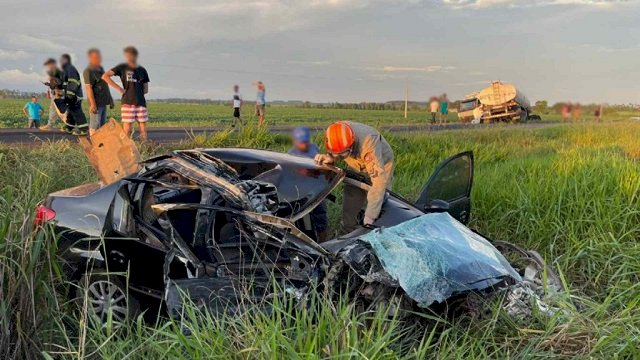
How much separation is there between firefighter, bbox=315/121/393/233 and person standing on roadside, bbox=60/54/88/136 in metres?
6.30

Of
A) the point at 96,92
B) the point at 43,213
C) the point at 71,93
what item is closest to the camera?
the point at 43,213

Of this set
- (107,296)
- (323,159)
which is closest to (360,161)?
(323,159)

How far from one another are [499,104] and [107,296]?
3135 cm

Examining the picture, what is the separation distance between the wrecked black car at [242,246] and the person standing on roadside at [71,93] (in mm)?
5970

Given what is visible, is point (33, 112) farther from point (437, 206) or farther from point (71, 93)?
point (437, 206)

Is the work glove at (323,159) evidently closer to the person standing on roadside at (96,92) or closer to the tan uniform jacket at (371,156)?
the tan uniform jacket at (371,156)

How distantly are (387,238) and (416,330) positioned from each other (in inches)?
22.3

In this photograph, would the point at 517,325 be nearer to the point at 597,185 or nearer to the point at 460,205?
the point at 460,205

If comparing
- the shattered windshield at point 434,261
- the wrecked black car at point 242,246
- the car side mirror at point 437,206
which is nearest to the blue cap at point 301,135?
the wrecked black car at point 242,246

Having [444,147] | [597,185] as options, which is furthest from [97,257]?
[444,147]

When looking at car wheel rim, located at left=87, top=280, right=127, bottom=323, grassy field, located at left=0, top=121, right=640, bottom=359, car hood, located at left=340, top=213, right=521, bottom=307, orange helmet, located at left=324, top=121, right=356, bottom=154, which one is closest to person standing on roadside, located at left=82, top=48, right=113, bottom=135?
grassy field, located at left=0, top=121, right=640, bottom=359

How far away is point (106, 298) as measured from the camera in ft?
11.6

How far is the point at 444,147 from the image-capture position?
11.7m

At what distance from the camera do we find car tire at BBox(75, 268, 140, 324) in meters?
3.47
